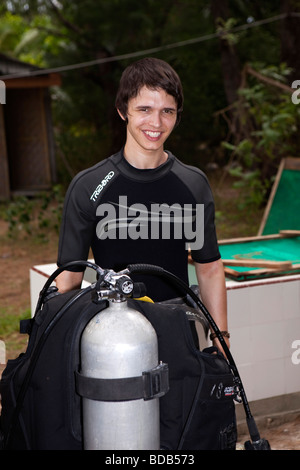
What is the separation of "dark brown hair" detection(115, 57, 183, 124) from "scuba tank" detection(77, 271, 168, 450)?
2.90 feet

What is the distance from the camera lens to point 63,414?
192cm

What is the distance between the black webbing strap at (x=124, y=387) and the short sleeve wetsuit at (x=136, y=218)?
78 centimetres

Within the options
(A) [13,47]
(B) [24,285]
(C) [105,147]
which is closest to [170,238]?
(B) [24,285]

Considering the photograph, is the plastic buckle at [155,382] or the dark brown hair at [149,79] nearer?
the plastic buckle at [155,382]

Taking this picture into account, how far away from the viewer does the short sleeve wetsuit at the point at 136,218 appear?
2496 millimetres

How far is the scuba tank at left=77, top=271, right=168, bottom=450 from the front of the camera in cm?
174

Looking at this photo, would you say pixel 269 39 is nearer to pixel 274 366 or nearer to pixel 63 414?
pixel 274 366

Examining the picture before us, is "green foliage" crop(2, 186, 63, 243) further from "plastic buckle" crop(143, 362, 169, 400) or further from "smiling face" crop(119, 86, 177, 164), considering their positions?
"plastic buckle" crop(143, 362, 169, 400)

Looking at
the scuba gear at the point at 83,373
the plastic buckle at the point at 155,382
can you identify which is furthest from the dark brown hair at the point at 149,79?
the plastic buckle at the point at 155,382

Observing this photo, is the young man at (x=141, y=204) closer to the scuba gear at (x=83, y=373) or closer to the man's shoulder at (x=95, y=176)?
the man's shoulder at (x=95, y=176)

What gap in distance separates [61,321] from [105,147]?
1794 centimetres

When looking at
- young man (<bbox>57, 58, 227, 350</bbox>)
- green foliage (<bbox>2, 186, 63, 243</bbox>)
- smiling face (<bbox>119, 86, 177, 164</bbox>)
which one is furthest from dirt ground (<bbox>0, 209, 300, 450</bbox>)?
smiling face (<bbox>119, 86, 177, 164</bbox>)

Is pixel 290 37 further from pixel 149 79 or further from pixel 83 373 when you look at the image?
pixel 83 373

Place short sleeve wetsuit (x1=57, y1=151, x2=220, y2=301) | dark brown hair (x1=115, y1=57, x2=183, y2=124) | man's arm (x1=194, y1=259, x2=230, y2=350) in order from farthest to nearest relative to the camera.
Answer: man's arm (x1=194, y1=259, x2=230, y2=350) → short sleeve wetsuit (x1=57, y1=151, x2=220, y2=301) → dark brown hair (x1=115, y1=57, x2=183, y2=124)
